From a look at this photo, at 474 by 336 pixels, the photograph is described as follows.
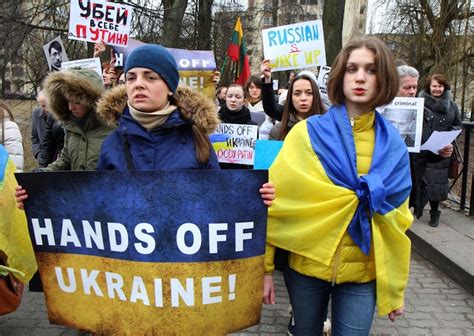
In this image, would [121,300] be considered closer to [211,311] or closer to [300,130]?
[211,311]

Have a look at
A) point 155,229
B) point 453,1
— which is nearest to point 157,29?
point 453,1

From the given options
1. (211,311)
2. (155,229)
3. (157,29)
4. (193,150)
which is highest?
(157,29)

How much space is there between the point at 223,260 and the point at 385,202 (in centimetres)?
76

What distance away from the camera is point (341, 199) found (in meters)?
2.02

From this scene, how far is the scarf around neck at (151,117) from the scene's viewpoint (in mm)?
2064

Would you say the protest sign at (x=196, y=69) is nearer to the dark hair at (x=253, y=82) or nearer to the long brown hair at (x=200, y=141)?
the dark hair at (x=253, y=82)

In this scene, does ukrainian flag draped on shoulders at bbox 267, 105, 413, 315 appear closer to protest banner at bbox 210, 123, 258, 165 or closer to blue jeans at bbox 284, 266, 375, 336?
blue jeans at bbox 284, 266, 375, 336

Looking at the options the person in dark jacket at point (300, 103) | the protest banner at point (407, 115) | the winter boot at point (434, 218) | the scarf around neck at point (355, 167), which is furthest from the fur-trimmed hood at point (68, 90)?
the winter boot at point (434, 218)

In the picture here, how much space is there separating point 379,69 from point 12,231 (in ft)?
7.58

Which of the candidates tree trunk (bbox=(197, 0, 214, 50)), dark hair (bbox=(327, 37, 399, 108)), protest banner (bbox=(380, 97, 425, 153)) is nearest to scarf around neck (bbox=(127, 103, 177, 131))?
dark hair (bbox=(327, 37, 399, 108))

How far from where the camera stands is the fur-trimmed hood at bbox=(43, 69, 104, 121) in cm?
321

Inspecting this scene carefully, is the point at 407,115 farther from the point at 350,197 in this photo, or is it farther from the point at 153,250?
the point at 153,250

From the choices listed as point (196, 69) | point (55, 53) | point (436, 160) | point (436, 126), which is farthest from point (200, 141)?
point (55, 53)

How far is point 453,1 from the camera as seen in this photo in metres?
17.5
